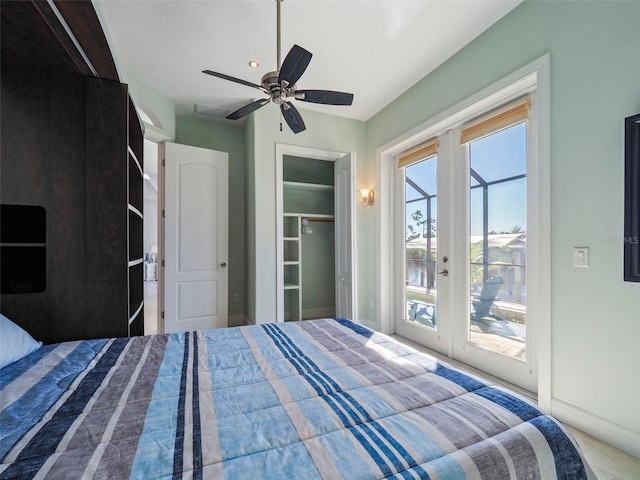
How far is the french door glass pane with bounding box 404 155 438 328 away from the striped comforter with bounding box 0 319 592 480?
191 centimetres

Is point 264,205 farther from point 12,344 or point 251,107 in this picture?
point 12,344

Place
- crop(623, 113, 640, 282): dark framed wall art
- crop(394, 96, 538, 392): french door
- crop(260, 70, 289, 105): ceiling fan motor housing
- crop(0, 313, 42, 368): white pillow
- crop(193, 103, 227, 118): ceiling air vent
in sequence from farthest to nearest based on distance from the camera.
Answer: crop(193, 103, 227, 118): ceiling air vent, crop(394, 96, 538, 392): french door, crop(260, 70, 289, 105): ceiling fan motor housing, crop(623, 113, 640, 282): dark framed wall art, crop(0, 313, 42, 368): white pillow

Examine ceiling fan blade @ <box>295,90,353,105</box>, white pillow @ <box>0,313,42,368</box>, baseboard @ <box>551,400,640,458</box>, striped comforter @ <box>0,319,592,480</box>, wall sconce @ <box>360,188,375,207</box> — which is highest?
ceiling fan blade @ <box>295,90,353,105</box>

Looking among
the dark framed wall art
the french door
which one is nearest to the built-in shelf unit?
the french door

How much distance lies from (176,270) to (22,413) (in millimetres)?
2613

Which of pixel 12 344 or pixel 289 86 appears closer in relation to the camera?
pixel 12 344

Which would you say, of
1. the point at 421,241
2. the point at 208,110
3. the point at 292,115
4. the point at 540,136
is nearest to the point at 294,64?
the point at 292,115

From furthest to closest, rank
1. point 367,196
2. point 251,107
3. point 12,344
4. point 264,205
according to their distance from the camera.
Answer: point 367,196, point 264,205, point 251,107, point 12,344

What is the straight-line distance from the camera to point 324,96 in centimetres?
194

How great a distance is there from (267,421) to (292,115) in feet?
6.57

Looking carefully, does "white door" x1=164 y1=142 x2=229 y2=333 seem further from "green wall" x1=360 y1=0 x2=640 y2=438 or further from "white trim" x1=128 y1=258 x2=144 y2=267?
"green wall" x1=360 y1=0 x2=640 y2=438

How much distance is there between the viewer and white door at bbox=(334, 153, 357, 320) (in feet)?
10.8

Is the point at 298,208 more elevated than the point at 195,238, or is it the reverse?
the point at 298,208

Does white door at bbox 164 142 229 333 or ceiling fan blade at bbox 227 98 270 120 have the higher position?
ceiling fan blade at bbox 227 98 270 120
